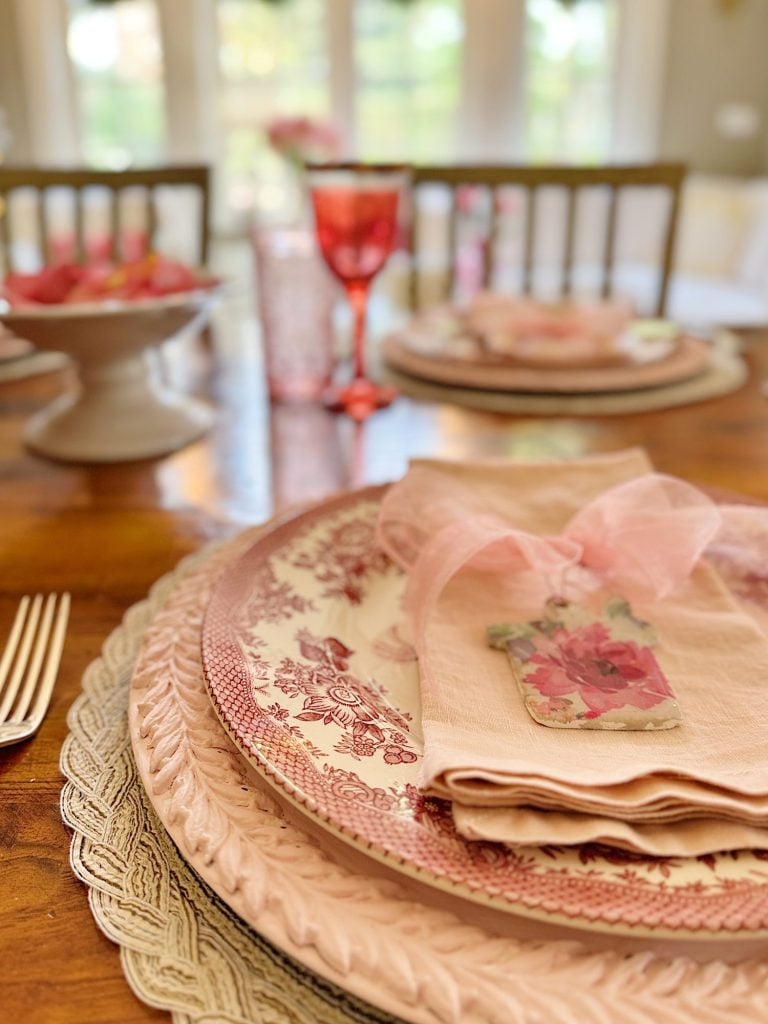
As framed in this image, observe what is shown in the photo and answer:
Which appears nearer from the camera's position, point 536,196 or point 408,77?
point 536,196

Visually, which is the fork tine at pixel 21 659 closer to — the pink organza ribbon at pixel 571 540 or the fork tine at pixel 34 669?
the fork tine at pixel 34 669

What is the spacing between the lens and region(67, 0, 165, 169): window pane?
4914mm

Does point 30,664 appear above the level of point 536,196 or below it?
below

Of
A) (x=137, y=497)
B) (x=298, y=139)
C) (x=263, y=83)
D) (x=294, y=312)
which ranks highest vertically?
(x=263, y=83)

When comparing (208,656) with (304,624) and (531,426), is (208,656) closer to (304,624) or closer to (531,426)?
(304,624)

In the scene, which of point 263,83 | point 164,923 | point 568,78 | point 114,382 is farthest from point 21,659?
point 568,78

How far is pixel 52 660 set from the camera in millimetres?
503

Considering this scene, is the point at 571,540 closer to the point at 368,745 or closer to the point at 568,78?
the point at 368,745

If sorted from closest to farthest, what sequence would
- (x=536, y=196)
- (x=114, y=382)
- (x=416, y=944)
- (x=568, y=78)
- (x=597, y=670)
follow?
(x=416, y=944)
(x=597, y=670)
(x=114, y=382)
(x=536, y=196)
(x=568, y=78)

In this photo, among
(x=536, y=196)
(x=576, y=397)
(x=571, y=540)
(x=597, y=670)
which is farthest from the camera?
(x=536, y=196)

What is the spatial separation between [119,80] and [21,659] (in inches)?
211

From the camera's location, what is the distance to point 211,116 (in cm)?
506

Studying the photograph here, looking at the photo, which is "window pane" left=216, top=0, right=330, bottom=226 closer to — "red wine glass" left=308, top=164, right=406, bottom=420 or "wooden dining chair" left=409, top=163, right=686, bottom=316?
"wooden dining chair" left=409, top=163, right=686, bottom=316

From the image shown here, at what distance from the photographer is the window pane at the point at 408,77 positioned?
4.93 meters
